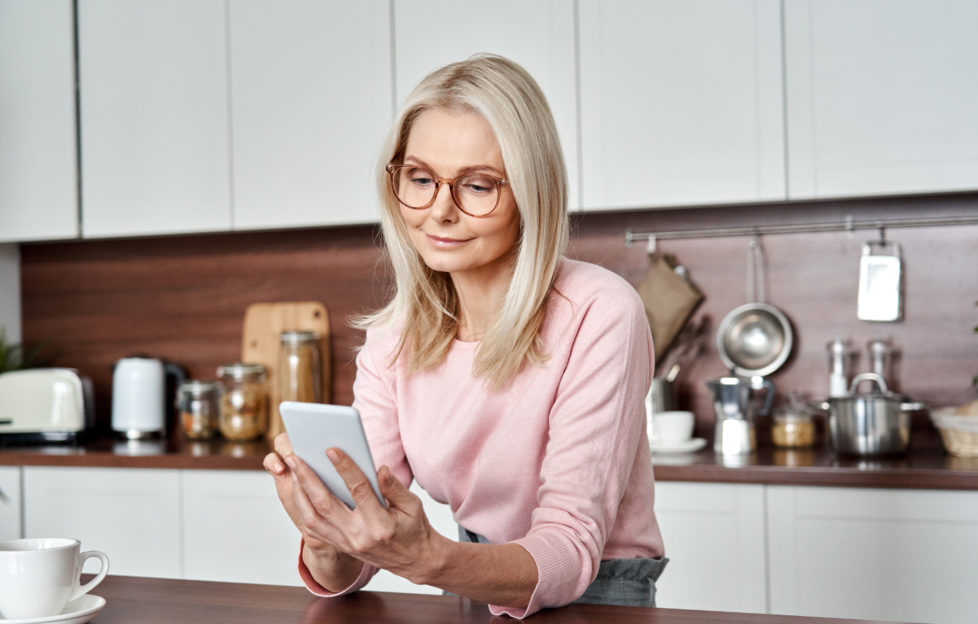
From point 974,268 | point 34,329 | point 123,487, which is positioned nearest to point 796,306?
point 974,268

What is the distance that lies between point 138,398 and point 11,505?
43cm

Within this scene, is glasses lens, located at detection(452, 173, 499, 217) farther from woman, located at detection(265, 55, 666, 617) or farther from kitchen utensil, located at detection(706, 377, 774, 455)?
kitchen utensil, located at detection(706, 377, 774, 455)

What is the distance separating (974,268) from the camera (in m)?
2.48

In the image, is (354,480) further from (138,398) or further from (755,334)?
(138,398)

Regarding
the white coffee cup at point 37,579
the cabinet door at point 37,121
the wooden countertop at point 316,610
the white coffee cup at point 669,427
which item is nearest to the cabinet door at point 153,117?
the cabinet door at point 37,121

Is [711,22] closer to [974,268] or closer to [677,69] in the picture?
[677,69]

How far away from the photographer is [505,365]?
124 cm

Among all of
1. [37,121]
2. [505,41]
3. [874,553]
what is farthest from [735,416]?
[37,121]

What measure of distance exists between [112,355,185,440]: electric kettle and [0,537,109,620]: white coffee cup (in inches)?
76.9

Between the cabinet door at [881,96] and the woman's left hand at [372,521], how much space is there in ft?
5.42

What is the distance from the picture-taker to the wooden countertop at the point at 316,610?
1.02m

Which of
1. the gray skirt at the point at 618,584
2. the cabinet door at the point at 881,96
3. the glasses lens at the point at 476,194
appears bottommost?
the gray skirt at the point at 618,584

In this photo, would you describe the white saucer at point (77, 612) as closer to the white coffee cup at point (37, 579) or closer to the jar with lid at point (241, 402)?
the white coffee cup at point (37, 579)

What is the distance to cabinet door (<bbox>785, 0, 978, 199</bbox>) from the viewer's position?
2.23 m
